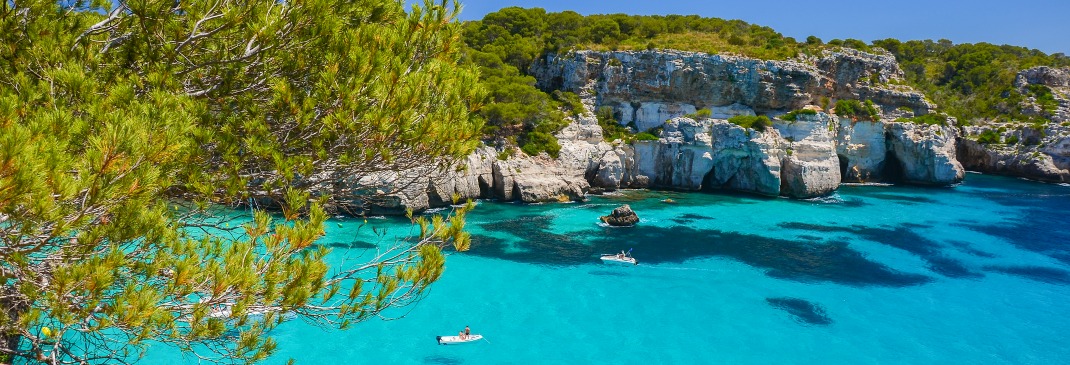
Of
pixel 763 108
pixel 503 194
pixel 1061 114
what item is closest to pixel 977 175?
pixel 1061 114

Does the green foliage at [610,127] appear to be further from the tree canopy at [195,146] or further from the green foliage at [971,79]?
the tree canopy at [195,146]

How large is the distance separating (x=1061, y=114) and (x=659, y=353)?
52.1m

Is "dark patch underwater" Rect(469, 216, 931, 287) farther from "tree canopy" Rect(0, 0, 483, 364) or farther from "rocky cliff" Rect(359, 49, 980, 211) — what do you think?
"tree canopy" Rect(0, 0, 483, 364)

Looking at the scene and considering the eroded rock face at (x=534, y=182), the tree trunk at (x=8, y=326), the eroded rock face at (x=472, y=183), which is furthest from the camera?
the eroded rock face at (x=534, y=182)

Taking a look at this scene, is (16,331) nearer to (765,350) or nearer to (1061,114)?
(765,350)

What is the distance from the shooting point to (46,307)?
12.0ft

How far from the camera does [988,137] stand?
48125 millimetres

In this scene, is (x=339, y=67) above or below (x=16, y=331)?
above

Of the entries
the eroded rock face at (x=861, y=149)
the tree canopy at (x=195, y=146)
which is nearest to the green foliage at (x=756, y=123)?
the eroded rock face at (x=861, y=149)

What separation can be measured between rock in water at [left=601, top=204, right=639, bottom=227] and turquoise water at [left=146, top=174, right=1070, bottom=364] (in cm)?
72

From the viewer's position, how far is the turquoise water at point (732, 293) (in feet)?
46.8

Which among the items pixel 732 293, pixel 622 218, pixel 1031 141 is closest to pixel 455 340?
pixel 732 293

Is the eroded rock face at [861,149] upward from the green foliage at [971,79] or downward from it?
downward

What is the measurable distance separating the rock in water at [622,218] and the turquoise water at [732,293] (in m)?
0.72
